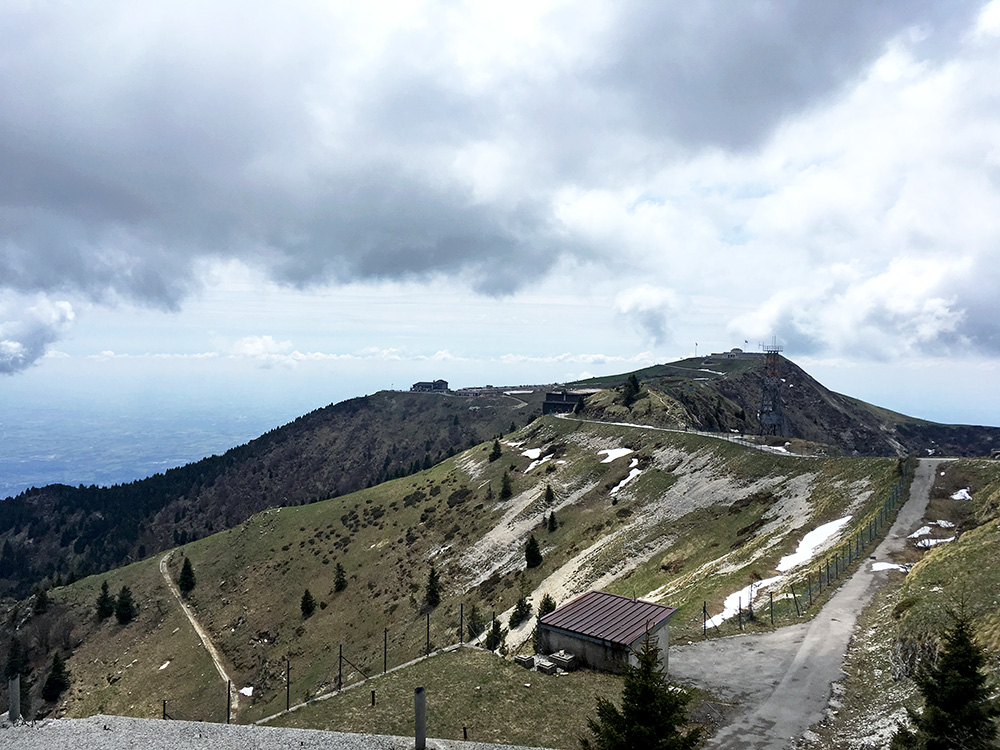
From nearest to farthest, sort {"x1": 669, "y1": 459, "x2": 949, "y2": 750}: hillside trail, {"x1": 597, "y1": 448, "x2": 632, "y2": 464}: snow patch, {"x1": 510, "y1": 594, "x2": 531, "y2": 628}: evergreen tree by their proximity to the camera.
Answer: {"x1": 669, "y1": 459, "x2": 949, "y2": 750}: hillside trail → {"x1": 510, "y1": 594, "x2": 531, "y2": 628}: evergreen tree → {"x1": 597, "y1": 448, "x2": 632, "y2": 464}: snow patch

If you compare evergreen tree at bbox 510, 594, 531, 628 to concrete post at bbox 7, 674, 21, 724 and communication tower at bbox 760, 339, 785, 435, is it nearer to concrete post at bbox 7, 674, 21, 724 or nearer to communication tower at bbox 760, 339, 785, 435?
concrete post at bbox 7, 674, 21, 724

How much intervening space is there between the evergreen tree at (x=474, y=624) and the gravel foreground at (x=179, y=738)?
30.1 metres

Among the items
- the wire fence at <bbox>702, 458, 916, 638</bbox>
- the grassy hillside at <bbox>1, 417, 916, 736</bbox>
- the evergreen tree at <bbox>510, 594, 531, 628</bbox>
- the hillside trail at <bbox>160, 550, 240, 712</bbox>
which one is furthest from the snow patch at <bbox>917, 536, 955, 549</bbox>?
the hillside trail at <bbox>160, 550, 240, 712</bbox>

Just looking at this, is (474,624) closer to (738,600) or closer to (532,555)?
(532,555)

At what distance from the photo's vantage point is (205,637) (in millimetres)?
78000

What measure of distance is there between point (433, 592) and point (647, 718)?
185 ft

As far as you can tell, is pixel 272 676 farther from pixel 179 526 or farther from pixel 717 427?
pixel 179 526

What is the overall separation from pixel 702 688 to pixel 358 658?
1722 inches

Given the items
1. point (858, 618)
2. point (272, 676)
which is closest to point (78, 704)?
point (272, 676)

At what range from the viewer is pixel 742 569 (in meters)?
43.6

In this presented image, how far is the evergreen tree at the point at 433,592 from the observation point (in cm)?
6538

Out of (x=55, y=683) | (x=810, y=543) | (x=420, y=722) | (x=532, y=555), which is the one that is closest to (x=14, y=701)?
(x=420, y=722)

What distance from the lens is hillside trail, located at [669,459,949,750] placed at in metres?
21.9

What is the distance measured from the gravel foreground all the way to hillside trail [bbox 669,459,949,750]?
9.53 metres
